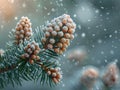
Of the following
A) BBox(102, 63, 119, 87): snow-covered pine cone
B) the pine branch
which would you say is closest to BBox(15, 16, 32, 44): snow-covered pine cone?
the pine branch

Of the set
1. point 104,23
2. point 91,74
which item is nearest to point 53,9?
point 104,23

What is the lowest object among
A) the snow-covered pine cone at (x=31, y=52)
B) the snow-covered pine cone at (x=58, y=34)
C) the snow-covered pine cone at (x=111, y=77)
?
the snow-covered pine cone at (x=31, y=52)

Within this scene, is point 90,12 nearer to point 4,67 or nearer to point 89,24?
point 89,24

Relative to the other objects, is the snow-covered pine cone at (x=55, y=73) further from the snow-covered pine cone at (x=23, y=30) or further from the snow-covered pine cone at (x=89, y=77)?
the snow-covered pine cone at (x=89, y=77)

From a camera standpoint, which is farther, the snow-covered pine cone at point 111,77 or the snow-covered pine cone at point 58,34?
the snow-covered pine cone at point 111,77

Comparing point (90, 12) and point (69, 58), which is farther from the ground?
point (90, 12)

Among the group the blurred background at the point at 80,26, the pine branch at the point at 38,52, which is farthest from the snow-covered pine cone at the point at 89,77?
the pine branch at the point at 38,52

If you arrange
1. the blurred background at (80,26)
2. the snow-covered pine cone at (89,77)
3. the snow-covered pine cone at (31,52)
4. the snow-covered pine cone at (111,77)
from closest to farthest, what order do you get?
the snow-covered pine cone at (31,52) < the snow-covered pine cone at (111,77) < the snow-covered pine cone at (89,77) < the blurred background at (80,26)
